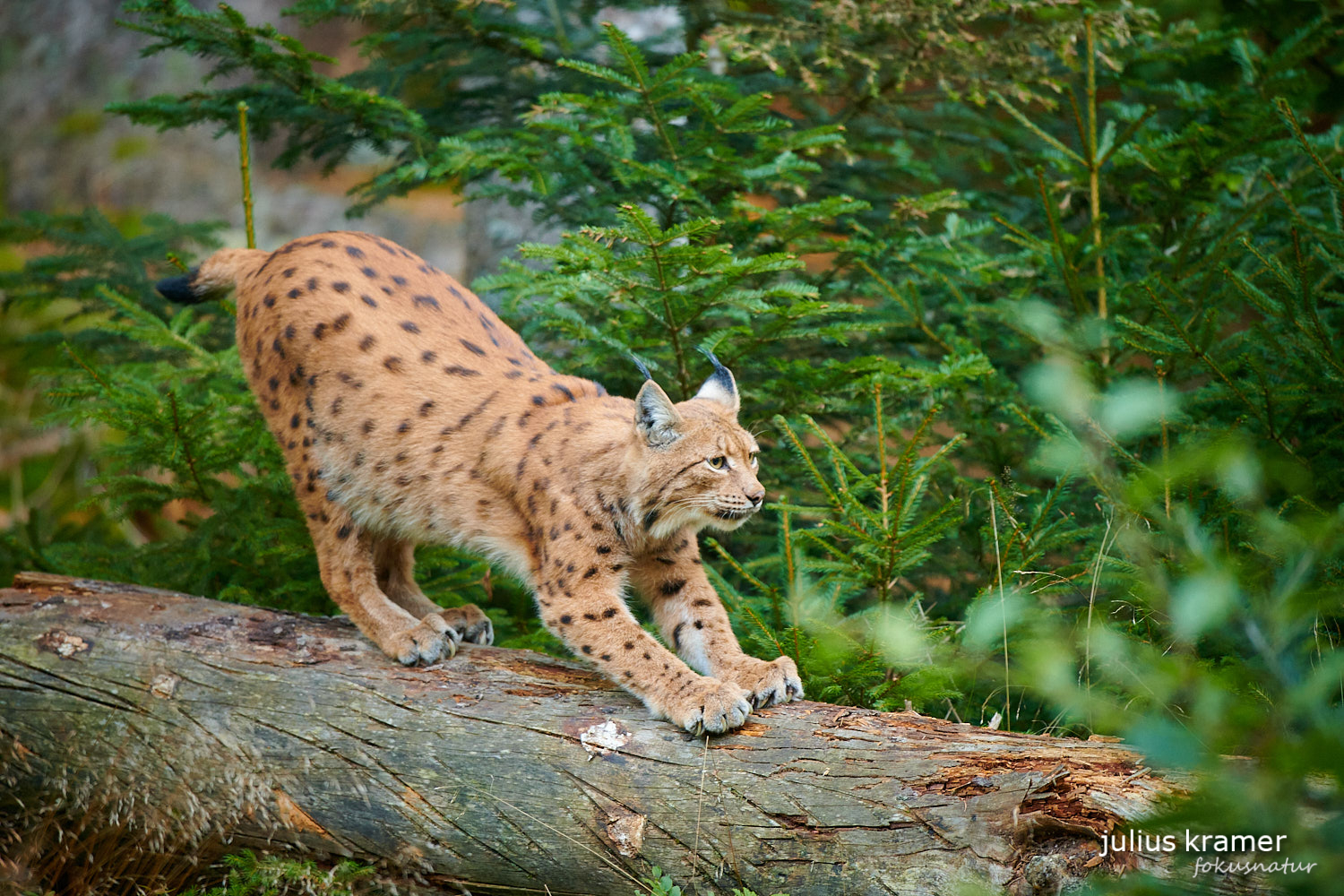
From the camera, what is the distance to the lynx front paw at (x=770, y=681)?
357 centimetres

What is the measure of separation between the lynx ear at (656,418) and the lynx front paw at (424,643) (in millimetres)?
1185

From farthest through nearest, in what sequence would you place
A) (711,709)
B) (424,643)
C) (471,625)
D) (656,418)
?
1. (471,625)
2. (424,643)
3. (656,418)
4. (711,709)

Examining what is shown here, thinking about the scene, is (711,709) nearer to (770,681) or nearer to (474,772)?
(770,681)

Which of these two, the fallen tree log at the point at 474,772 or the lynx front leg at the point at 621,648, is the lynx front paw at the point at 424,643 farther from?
the lynx front leg at the point at 621,648

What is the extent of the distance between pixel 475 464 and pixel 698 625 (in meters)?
1.24

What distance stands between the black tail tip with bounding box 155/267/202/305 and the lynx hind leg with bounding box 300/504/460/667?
1394 mm

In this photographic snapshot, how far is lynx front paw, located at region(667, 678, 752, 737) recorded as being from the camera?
3.35 meters

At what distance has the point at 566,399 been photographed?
466cm

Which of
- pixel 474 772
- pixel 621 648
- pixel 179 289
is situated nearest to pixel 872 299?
pixel 621 648

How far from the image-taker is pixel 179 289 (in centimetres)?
526

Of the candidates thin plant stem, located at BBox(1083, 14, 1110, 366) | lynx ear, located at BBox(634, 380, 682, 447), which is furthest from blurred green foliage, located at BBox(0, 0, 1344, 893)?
lynx ear, located at BBox(634, 380, 682, 447)

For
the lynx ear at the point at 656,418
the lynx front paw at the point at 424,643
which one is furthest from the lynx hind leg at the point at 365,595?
the lynx ear at the point at 656,418

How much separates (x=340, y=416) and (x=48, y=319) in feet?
25.8

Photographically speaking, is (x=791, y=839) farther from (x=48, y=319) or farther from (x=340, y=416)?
(x=48, y=319)
